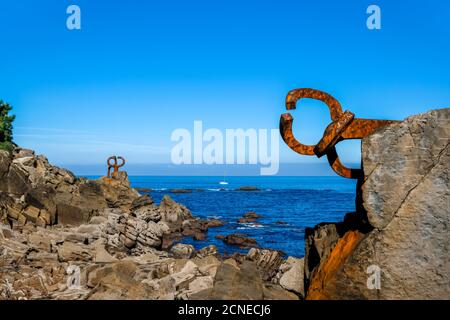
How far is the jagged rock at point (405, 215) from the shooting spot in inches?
213

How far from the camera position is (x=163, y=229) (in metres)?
33.6

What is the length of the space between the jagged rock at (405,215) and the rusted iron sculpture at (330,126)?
332 millimetres

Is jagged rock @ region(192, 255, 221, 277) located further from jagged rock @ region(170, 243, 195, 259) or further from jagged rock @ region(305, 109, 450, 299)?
jagged rock @ region(170, 243, 195, 259)

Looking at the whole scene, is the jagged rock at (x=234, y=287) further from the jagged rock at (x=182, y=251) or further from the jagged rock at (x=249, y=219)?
the jagged rock at (x=249, y=219)

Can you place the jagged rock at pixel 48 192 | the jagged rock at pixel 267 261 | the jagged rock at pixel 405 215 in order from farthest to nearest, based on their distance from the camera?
the jagged rock at pixel 48 192, the jagged rock at pixel 267 261, the jagged rock at pixel 405 215

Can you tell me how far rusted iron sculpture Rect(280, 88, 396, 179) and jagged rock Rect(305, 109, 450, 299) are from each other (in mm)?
332

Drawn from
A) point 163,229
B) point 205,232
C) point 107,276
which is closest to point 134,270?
point 107,276

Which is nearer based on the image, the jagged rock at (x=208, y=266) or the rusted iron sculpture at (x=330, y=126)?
the rusted iron sculpture at (x=330, y=126)

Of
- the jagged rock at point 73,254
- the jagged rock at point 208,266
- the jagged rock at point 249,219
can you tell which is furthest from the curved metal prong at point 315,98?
the jagged rock at point 249,219

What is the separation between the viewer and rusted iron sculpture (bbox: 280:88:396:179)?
5836mm

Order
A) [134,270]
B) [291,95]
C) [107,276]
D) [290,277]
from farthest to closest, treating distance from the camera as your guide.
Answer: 1. [134,270]
2. [107,276]
3. [290,277]
4. [291,95]

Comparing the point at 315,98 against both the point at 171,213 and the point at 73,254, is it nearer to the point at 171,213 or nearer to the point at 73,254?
the point at 73,254
